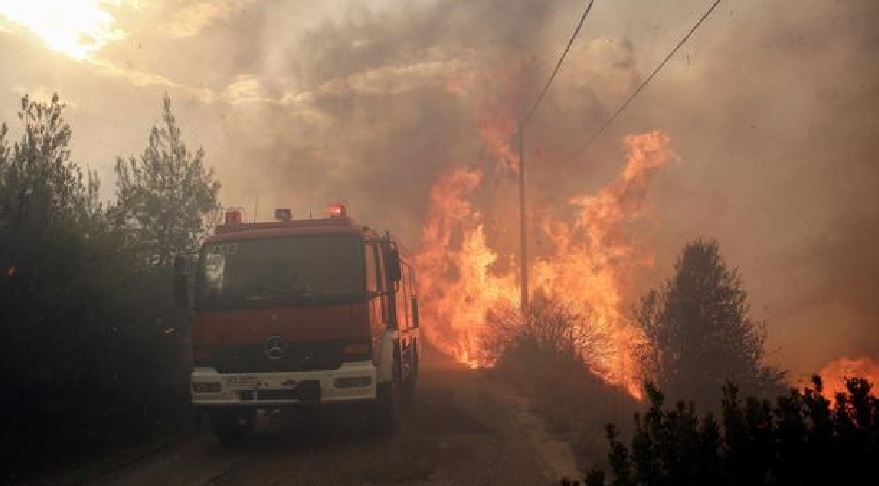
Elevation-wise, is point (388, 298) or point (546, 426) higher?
point (388, 298)

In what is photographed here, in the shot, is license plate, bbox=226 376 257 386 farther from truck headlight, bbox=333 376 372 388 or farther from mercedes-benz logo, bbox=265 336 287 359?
truck headlight, bbox=333 376 372 388

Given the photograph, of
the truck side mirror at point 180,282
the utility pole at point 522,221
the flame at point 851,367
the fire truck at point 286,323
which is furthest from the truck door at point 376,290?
the flame at point 851,367

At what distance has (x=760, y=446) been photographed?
389cm

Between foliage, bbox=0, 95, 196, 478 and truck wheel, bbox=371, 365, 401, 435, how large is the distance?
383cm

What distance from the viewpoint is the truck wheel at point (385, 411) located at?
10505mm

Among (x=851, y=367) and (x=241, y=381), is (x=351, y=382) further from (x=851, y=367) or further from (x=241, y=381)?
(x=851, y=367)

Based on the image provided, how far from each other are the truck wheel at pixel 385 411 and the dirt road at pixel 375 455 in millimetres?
174

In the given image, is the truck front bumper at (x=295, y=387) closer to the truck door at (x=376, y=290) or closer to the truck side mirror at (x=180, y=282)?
the truck door at (x=376, y=290)

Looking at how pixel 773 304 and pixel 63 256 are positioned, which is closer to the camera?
pixel 63 256

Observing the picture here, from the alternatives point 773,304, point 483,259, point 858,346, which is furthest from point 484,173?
point 858,346

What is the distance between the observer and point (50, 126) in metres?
10.7

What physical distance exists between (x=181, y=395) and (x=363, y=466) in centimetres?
553

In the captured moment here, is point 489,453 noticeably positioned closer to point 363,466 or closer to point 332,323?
point 363,466

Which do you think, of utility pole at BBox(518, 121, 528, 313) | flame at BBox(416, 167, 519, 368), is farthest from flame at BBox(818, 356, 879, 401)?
utility pole at BBox(518, 121, 528, 313)
